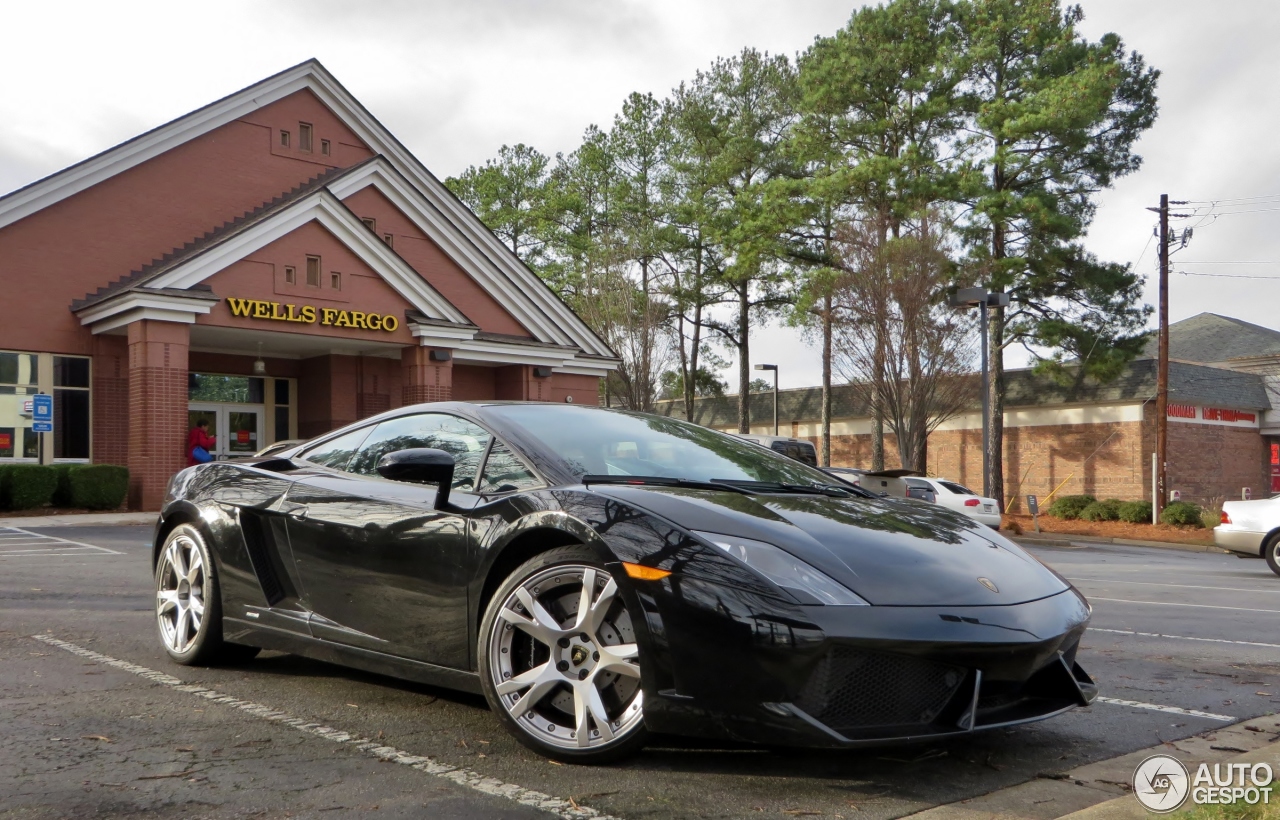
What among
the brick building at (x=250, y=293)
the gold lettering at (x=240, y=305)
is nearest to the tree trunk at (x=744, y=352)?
the brick building at (x=250, y=293)

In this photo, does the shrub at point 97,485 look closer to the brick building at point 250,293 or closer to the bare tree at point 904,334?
the brick building at point 250,293

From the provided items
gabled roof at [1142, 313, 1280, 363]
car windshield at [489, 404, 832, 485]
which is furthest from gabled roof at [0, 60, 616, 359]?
gabled roof at [1142, 313, 1280, 363]

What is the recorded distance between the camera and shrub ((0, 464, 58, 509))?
65.2 ft

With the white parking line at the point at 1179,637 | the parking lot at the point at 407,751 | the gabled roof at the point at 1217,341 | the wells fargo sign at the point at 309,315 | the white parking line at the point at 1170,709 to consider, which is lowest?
the white parking line at the point at 1179,637

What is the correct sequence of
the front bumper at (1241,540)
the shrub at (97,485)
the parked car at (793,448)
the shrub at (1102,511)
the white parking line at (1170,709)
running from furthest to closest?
the shrub at (1102,511), the shrub at (97,485), the parked car at (793,448), the front bumper at (1241,540), the white parking line at (1170,709)

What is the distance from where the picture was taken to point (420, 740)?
406 centimetres

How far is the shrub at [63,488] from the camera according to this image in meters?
20.5

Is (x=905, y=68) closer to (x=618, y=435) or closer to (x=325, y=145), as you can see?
(x=325, y=145)

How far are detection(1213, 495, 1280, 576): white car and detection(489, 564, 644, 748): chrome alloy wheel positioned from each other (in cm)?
1300

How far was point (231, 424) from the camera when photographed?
87.1 feet

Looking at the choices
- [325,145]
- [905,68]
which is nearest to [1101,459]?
[905,68]

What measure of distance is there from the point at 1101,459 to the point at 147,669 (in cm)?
3370

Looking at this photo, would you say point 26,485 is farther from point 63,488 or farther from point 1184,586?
point 1184,586

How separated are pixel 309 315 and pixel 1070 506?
70.5 ft
